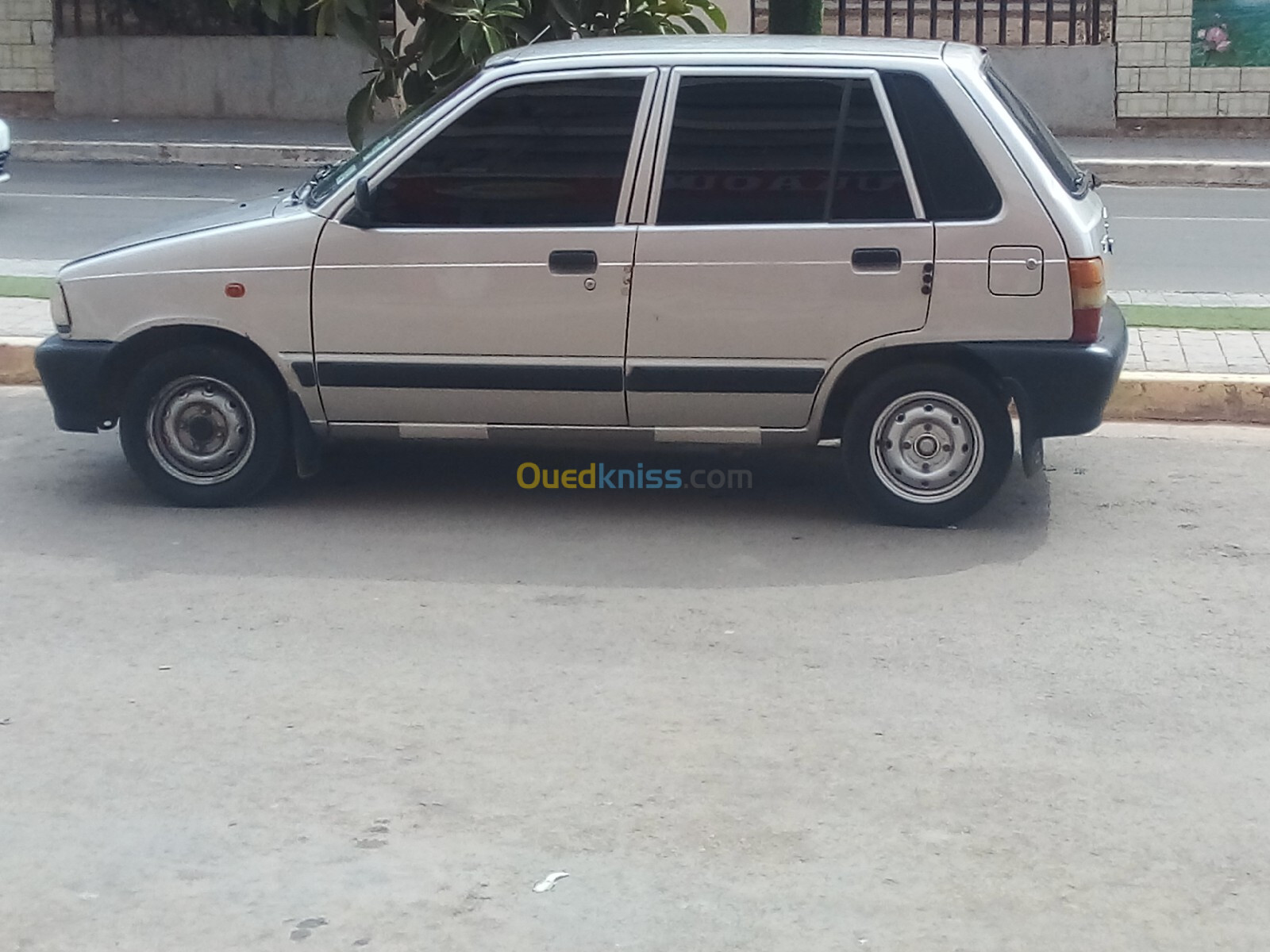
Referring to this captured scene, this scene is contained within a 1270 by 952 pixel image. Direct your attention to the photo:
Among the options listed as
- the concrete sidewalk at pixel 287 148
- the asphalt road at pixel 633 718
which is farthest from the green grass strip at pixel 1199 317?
the concrete sidewalk at pixel 287 148

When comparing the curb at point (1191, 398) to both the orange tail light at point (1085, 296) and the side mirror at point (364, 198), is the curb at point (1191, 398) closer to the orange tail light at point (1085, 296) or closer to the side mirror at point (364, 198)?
the orange tail light at point (1085, 296)

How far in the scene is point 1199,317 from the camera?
392 inches

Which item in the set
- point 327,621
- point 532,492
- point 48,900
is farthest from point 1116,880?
point 532,492

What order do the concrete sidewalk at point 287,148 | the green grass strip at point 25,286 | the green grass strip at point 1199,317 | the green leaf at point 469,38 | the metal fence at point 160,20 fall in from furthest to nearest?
the metal fence at point 160,20, the concrete sidewalk at point 287,148, the green grass strip at point 25,286, the green grass strip at point 1199,317, the green leaf at point 469,38

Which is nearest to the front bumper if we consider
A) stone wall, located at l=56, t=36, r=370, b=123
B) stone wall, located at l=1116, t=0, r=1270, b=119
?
stone wall, located at l=56, t=36, r=370, b=123

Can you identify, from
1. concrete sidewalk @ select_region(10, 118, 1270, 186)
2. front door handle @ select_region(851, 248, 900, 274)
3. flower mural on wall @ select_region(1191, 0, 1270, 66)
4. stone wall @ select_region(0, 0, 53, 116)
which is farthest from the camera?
stone wall @ select_region(0, 0, 53, 116)

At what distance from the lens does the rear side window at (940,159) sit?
634 cm

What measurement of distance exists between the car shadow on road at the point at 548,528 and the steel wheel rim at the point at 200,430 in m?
0.18

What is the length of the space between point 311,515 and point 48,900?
311cm

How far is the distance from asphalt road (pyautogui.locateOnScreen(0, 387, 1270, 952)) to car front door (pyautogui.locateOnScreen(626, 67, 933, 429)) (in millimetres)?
743

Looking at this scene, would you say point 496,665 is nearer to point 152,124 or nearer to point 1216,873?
point 1216,873

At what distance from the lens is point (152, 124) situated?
929 inches

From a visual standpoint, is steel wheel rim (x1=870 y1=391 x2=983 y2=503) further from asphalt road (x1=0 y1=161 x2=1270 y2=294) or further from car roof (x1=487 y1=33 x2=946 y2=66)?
asphalt road (x1=0 y1=161 x2=1270 y2=294)

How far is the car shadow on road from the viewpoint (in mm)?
6246
